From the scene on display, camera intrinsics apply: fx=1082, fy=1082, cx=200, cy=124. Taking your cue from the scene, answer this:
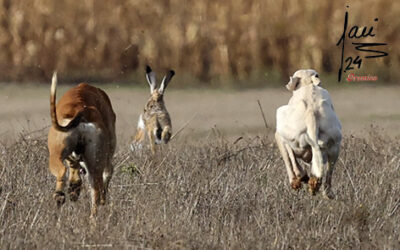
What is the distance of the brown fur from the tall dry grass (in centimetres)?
14

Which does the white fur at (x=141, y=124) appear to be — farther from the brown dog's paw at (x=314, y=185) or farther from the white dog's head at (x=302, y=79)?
the brown dog's paw at (x=314, y=185)

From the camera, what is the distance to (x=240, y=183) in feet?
26.7

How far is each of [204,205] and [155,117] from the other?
4660mm

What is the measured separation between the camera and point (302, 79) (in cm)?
750

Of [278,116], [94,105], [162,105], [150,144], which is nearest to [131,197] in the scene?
[94,105]

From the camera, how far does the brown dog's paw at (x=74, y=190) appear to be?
709cm

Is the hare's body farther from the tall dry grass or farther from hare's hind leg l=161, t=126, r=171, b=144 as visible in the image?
the tall dry grass

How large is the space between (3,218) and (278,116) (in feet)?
6.58

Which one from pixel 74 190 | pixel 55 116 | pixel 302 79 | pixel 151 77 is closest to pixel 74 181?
pixel 74 190

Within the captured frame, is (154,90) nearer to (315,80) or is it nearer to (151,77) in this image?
(151,77)

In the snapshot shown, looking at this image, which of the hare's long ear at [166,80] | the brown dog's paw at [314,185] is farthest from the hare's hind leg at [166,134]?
the brown dog's paw at [314,185]

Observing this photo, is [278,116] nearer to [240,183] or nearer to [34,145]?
[240,183]

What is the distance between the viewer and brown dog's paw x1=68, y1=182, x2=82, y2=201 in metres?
7.09

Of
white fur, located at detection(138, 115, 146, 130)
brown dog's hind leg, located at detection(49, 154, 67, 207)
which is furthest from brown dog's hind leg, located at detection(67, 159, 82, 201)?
white fur, located at detection(138, 115, 146, 130)
